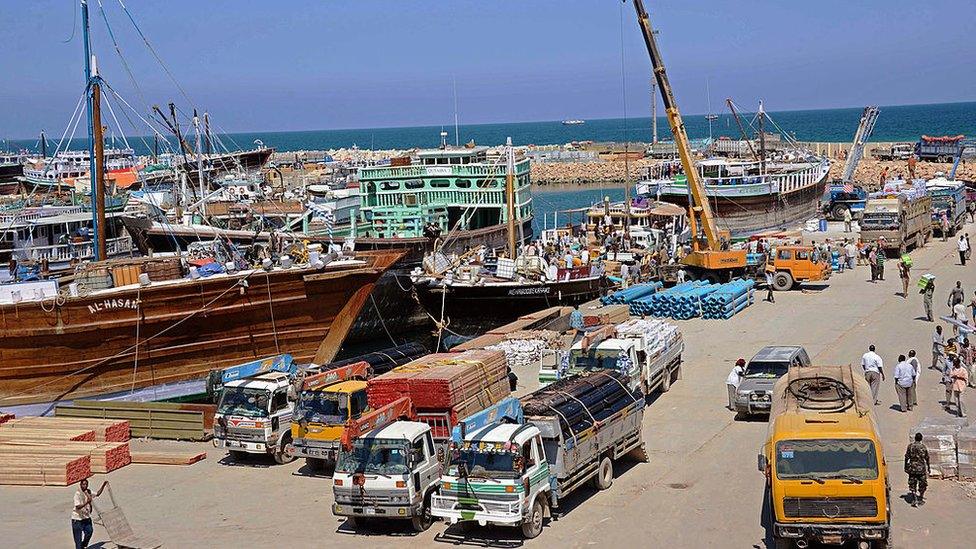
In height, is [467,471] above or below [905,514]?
above

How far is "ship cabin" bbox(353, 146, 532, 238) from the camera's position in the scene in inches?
1994

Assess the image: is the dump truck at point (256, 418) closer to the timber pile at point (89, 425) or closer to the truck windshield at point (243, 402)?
the truck windshield at point (243, 402)

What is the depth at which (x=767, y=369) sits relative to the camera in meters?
23.3

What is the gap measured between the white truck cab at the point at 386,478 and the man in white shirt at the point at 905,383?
10522 mm

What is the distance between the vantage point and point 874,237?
1832 inches

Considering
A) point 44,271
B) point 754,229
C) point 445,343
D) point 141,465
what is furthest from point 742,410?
point 754,229

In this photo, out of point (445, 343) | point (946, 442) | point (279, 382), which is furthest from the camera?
point (445, 343)

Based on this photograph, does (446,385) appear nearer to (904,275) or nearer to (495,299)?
(495,299)

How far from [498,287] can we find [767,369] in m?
15.8

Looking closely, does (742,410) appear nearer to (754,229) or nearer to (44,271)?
(44,271)

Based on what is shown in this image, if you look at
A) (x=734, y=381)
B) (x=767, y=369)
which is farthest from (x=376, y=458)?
(x=767, y=369)

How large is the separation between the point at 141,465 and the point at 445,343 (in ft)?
55.6

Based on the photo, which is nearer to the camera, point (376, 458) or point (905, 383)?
point (376, 458)

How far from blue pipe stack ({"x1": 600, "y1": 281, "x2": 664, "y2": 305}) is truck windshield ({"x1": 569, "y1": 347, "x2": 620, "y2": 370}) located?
45.7 feet
